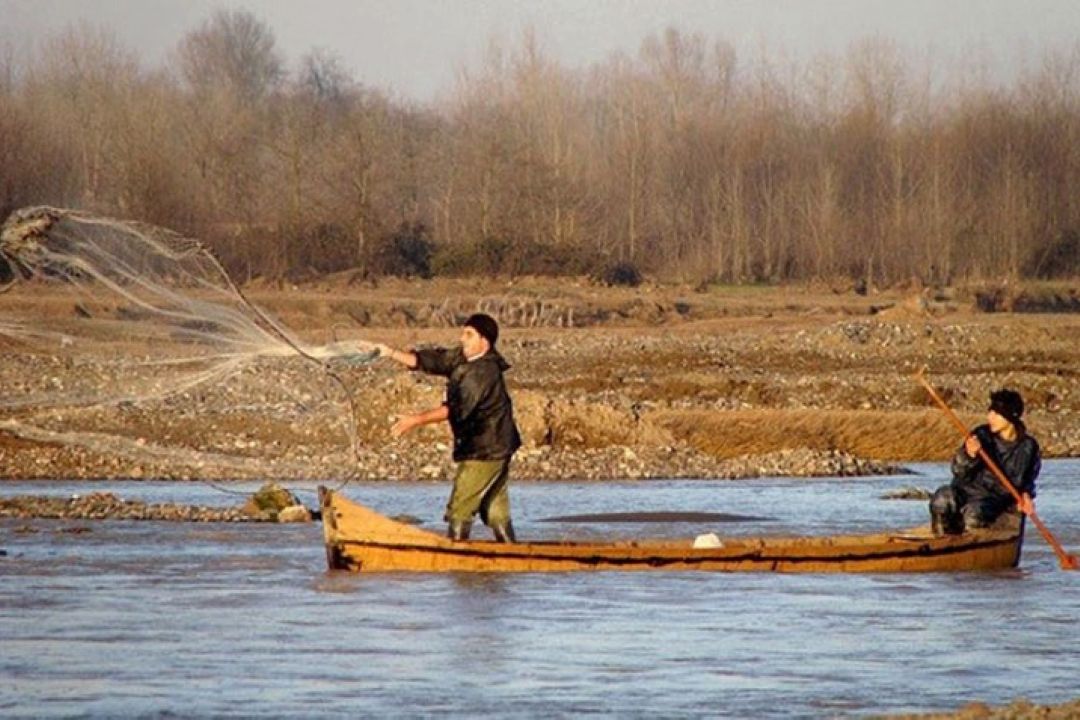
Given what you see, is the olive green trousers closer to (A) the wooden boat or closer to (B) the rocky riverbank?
(A) the wooden boat

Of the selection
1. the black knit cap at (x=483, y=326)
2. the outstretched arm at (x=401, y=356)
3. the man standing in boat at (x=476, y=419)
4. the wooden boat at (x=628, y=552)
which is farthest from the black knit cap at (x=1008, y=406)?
the outstretched arm at (x=401, y=356)

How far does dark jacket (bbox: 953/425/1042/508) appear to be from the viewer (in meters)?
16.6

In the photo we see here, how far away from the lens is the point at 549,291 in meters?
53.8

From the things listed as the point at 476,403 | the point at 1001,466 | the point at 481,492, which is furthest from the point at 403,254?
the point at 476,403

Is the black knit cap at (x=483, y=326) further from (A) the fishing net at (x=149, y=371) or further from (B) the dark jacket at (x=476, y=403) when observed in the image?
(A) the fishing net at (x=149, y=371)

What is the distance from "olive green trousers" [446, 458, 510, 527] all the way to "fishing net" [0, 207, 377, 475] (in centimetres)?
103

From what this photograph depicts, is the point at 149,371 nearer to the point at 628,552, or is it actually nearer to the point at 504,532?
the point at 504,532

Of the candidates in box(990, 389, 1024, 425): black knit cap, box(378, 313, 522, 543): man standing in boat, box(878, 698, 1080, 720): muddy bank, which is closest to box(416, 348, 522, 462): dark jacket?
box(378, 313, 522, 543): man standing in boat

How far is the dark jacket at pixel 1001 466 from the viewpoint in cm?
1658

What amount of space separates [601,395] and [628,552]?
1777 cm

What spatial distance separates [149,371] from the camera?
2523cm

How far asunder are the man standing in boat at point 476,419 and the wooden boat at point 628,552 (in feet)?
0.89

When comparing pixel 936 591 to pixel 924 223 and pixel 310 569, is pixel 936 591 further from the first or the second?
pixel 924 223

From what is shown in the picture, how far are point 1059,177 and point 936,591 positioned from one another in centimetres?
5493
